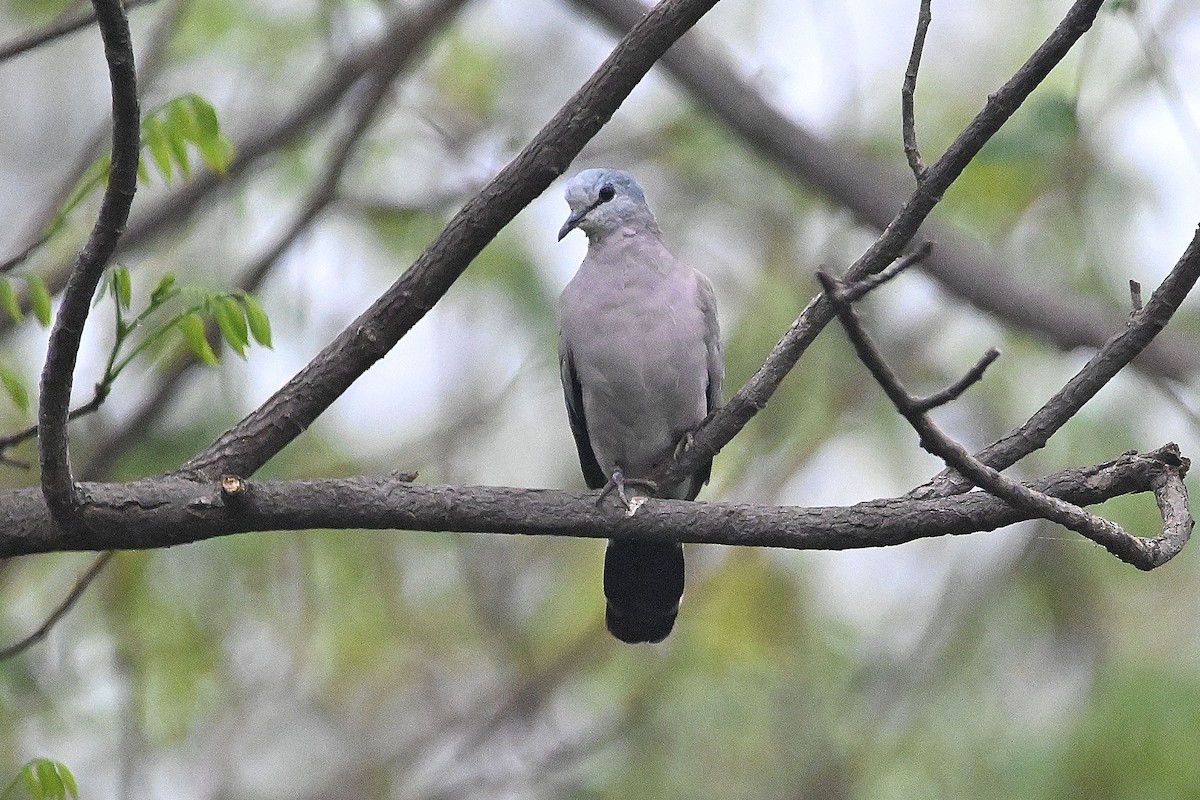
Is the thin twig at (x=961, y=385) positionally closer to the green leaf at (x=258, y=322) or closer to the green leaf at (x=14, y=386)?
the green leaf at (x=258, y=322)

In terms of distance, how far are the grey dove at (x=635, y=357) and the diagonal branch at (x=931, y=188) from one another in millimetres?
1172

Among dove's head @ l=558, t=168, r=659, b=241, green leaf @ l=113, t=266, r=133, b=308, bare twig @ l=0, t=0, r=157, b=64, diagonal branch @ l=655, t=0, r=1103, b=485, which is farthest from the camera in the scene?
dove's head @ l=558, t=168, r=659, b=241

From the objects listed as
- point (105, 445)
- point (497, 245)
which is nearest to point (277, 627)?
point (105, 445)

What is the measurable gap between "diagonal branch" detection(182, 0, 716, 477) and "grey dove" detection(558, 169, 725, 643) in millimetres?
1491

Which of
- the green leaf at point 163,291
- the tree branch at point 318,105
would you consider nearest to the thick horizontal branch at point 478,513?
the green leaf at point 163,291

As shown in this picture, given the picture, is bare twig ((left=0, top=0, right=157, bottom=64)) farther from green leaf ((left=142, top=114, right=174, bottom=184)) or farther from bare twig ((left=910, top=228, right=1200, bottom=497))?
bare twig ((left=910, top=228, right=1200, bottom=497))

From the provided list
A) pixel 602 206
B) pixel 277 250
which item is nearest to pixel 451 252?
pixel 602 206

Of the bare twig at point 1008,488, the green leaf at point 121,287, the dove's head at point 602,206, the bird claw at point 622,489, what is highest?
the dove's head at point 602,206

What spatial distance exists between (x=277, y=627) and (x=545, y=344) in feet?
6.17

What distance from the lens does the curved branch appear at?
85.7 inches

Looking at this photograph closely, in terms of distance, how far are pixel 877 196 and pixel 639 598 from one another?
2126 millimetres

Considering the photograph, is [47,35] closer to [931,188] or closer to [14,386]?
[14,386]

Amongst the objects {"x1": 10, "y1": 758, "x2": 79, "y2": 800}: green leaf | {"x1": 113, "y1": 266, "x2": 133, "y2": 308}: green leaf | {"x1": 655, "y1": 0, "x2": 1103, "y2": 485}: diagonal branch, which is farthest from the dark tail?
{"x1": 113, "y1": 266, "x2": 133, "y2": 308}: green leaf

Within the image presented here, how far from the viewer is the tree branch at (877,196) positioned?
522 centimetres
